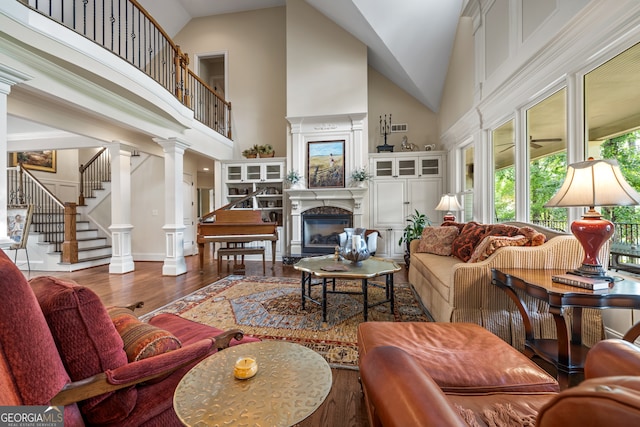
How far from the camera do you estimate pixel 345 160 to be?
18.3 feet

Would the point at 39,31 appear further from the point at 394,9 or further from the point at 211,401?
the point at 394,9

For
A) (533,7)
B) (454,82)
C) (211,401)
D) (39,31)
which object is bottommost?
(211,401)

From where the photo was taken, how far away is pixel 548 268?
1957 mm

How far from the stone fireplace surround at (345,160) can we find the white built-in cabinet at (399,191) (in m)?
0.31

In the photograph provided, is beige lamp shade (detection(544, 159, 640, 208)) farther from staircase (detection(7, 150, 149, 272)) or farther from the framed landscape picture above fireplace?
staircase (detection(7, 150, 149, 272))

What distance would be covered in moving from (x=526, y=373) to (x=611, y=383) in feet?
2.74

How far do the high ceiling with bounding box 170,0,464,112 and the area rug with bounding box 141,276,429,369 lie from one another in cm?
405

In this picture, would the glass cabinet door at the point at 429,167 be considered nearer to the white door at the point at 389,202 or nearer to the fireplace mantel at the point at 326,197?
the white door at the point at 389,202

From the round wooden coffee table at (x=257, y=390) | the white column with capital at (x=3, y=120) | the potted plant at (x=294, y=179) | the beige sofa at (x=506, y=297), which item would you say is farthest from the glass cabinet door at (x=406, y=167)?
the white column with capital at (x=3, y=120)

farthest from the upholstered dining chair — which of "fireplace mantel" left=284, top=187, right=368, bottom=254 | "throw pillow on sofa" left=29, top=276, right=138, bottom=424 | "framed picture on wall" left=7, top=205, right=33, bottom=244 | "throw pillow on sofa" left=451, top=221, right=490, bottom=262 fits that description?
"framed picture on wall" left=7, top=205, right=33, bottom=244

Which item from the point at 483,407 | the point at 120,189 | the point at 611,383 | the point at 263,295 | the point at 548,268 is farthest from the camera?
the point at 120,189

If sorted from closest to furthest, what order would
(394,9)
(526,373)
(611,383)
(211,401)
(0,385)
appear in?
(611,383) → (0,385) → (211,401) → (526,373) → (394,9)

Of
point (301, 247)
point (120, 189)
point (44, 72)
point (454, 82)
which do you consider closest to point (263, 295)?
point (301, 247)

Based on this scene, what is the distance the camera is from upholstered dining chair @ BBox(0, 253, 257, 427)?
0.68 meters
